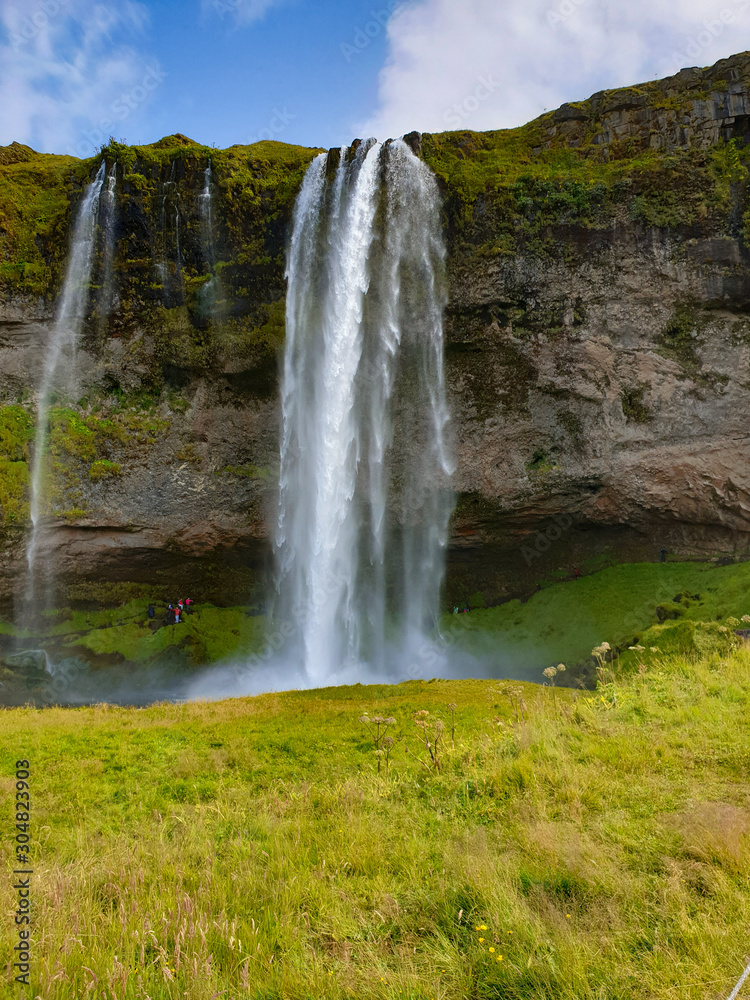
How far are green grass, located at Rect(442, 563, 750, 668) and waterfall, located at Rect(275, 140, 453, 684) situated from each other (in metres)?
3.54

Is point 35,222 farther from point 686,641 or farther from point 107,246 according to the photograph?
point 686,641

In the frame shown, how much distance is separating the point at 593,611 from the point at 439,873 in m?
25.9

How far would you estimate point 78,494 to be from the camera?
2906cm

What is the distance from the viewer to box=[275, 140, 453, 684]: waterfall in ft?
93.5

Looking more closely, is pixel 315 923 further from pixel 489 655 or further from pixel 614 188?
pixel 614 188

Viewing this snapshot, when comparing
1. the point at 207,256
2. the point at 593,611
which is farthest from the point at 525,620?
the point at 207,256

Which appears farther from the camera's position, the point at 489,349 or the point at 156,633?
the point at 156,633

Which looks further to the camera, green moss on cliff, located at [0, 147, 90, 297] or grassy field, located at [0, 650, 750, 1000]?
green moss on cliff, located at [0, 147, 90, 297]

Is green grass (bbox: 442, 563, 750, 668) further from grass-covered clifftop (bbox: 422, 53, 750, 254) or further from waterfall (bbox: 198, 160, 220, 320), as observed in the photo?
waterfall (bbox: 198, 160, 220, 320)

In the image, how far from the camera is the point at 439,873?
4.25 metres

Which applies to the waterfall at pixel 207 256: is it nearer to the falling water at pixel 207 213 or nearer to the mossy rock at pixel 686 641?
the falling water at pixel 207 213

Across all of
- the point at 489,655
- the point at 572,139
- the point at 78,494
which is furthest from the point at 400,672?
the point at 572,139

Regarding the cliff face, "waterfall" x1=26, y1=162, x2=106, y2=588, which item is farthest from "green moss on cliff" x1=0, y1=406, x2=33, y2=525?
"waterfall" x1=26, y1=162, x2=106, y2=588

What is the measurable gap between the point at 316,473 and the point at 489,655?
40.7 ft
